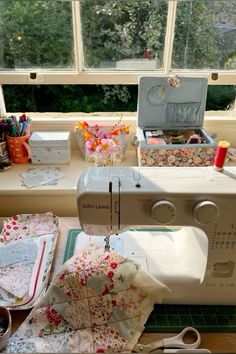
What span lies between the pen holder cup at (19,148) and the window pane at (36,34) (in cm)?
38

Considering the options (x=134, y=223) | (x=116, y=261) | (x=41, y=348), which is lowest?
(x=41, y=348)

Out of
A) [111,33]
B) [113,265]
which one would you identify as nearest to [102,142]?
[111,33]

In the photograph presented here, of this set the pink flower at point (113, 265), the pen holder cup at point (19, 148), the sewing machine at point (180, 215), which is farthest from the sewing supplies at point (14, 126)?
the pink flower at point (113, 265)

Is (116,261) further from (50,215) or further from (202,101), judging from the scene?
→ (202,101)

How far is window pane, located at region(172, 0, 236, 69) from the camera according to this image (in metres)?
1.45

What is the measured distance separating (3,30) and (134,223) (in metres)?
1.19

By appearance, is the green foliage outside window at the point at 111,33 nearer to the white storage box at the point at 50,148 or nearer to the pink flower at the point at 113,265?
the white storage box at the point at 50,148

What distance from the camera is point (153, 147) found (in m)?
1.30

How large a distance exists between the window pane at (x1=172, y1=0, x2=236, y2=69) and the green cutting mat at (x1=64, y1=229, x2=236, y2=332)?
113 centimetres

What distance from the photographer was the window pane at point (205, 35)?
1452 mm

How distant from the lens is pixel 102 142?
4.63 ft

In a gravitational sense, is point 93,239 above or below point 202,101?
below

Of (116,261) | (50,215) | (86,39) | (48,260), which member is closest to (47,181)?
(50,215)

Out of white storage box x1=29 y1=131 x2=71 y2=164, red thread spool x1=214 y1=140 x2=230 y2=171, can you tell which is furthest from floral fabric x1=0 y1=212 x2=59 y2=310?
red thread spool x1=214 y1=140 x2=230 y2=171
